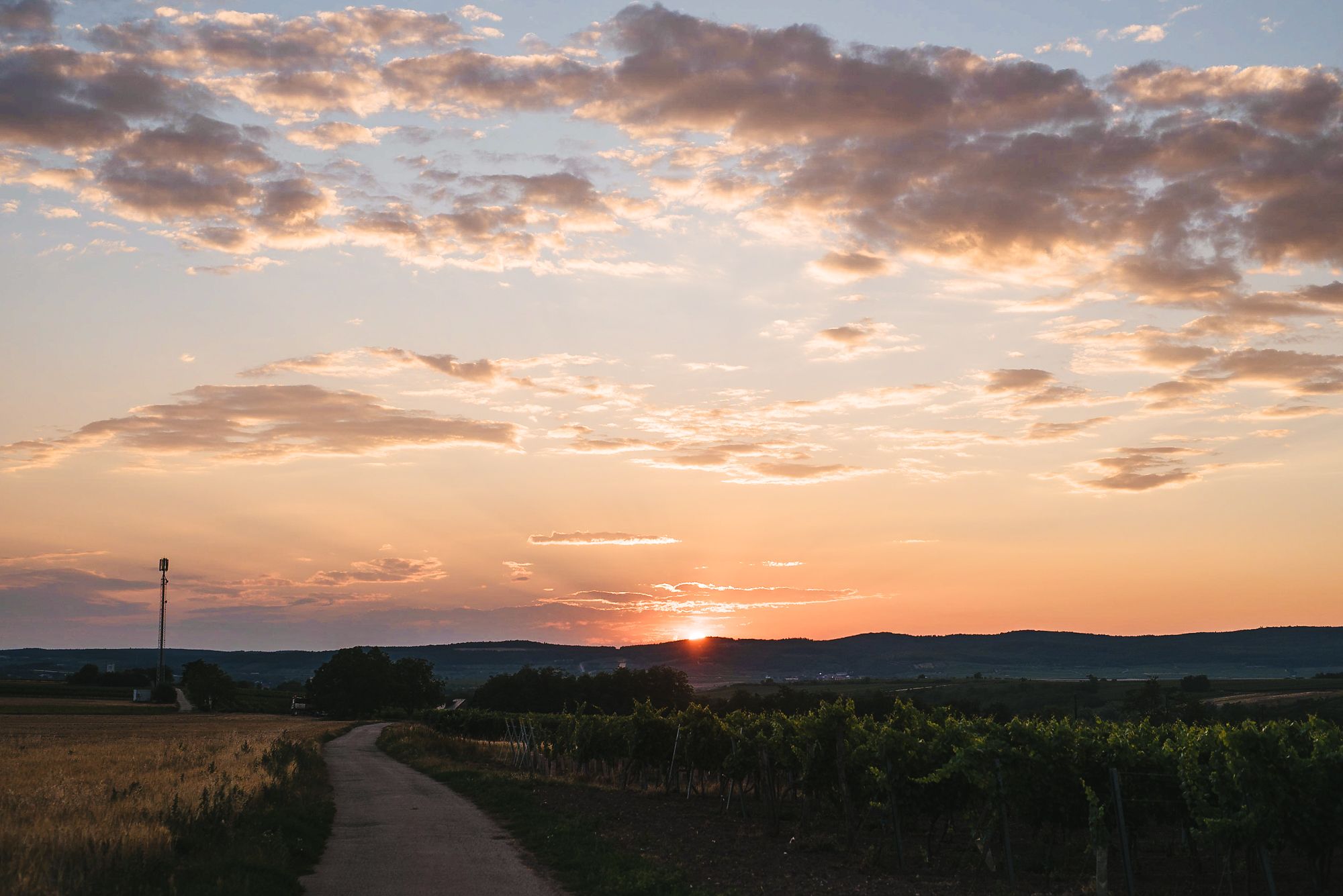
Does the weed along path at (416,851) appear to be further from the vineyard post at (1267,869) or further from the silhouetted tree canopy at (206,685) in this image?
the silhouetted tree canopy at (206,685)

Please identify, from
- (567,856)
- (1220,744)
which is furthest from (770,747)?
(1220,744)

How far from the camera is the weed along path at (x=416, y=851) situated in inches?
621

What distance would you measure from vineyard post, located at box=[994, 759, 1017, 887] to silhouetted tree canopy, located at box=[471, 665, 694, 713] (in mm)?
93391

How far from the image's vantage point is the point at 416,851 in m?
19.7

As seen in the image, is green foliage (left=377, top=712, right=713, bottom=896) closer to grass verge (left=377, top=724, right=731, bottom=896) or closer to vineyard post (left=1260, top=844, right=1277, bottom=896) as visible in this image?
grass verge (left=377, top=724, right=731, bottom=896)

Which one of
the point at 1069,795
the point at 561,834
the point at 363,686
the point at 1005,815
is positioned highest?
the point at 1069,795

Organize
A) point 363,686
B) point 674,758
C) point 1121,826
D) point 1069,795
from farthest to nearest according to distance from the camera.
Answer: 1. point 363,686
2. point 674,758
3. point 1069,795
4. point 1121,826

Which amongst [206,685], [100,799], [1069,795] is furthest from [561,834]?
[206,685]

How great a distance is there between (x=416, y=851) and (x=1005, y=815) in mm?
11023

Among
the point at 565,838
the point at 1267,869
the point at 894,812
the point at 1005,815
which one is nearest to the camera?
the point at 1267,869

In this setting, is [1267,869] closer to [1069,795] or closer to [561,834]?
[1069,795]

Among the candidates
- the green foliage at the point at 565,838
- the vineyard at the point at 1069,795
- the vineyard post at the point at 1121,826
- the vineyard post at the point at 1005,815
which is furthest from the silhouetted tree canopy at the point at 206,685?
the vineyard post at the point at 1121,826

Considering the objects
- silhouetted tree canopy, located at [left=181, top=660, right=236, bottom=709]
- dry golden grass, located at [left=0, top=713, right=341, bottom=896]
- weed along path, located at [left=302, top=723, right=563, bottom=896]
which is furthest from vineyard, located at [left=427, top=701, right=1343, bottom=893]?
silhouetted tree canopy, located at [left=181, top=660, right=236, bottom=709]

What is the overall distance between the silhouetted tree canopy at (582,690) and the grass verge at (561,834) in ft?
230
